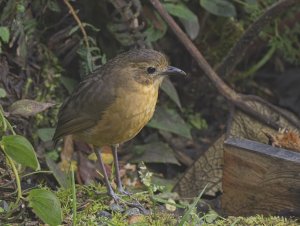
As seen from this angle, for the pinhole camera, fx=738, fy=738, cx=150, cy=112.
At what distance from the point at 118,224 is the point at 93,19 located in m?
2.34

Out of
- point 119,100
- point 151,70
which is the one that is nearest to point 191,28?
point 151,70

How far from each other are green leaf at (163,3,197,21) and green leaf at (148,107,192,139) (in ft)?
2.58

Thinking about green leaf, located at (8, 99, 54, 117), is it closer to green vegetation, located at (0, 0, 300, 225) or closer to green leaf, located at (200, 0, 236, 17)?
green vegetation, located at (0, 0, 300, 225)

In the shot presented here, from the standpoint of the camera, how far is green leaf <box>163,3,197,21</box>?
18.2 feet

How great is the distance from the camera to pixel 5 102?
16.6 ft

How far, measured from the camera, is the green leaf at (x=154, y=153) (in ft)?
18.9

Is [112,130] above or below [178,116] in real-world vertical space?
above

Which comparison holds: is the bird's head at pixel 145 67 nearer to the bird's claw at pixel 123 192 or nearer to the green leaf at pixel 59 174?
the bird's claw at pixel 123 192

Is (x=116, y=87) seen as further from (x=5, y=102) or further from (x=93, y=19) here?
(x=93, y=19)

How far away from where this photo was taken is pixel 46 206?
348 cm

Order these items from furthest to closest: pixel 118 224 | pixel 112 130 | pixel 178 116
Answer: pixel 178 116
pixel 112 130
pixel 118 224

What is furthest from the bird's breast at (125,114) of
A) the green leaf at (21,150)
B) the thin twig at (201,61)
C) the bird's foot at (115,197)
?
the thin twig at (201,61)

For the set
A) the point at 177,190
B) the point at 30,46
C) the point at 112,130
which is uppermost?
the point at 30,46

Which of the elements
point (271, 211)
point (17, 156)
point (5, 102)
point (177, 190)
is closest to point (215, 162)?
point (177, 190)
